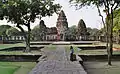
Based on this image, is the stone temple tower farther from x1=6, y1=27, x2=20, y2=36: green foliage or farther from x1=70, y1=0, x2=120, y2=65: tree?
x1=70, y1=0, x2=120, y2=65: tree

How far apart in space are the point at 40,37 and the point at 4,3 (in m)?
43.2

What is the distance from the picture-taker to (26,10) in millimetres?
29359

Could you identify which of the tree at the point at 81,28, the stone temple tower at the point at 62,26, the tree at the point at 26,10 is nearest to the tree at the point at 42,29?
the stone temple tower at the point at 62,26

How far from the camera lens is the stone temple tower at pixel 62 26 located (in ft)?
232

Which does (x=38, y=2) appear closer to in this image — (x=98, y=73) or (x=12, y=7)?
(x=12, y=7)

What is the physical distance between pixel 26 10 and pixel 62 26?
138 feet

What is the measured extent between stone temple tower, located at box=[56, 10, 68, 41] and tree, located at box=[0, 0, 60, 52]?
39.2m

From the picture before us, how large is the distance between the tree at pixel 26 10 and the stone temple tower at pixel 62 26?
39176 mm

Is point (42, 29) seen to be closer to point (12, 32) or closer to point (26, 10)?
point (12, 32)

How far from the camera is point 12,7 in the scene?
28.5 m

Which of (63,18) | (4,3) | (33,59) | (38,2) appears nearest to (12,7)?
(4,3)

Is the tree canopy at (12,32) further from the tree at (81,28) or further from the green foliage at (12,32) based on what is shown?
the tree at (81,28)

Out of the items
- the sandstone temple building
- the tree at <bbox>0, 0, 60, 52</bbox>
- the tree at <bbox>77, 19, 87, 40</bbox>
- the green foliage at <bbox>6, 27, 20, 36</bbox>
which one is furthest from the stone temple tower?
the tree at <bbox>0, 0, 60, 52</bbox>

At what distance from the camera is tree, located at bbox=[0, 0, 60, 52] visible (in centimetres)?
2835
